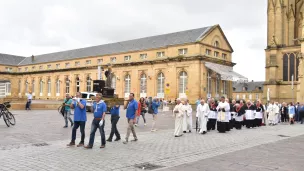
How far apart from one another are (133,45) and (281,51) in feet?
80.1

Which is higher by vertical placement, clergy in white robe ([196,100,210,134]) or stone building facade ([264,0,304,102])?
stone building facade ([264,0,304,102])

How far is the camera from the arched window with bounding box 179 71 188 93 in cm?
4388

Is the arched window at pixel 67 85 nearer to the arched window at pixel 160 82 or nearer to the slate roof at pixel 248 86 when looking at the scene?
the arched window at pixel 160 82

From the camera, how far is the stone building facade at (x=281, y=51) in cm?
4700

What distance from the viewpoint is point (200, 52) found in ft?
139

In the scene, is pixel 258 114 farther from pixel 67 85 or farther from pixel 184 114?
pixel 67 85

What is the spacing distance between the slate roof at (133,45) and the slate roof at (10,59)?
669 centimetres

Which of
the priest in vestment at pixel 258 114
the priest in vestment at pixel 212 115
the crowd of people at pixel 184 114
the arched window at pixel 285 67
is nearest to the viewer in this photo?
the crowd of people at pixel 184 114

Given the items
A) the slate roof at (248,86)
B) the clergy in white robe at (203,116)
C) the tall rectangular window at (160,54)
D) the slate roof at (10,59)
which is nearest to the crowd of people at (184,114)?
the clergy in white robe at (203,116)

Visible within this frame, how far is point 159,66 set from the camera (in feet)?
152

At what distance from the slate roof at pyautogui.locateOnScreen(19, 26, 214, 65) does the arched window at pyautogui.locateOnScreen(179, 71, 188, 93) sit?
4661 mm

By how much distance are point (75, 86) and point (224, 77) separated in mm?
29923

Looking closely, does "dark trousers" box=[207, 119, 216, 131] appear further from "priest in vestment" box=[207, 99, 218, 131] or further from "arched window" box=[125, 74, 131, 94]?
"arched window" box=[125, 74, 131, 94]

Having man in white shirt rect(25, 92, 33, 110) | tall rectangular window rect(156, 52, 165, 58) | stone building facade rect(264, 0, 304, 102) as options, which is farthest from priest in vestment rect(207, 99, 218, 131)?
stone building facade rect(264, 0, 304, 102)
